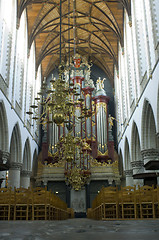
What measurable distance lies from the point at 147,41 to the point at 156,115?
3.82 meters

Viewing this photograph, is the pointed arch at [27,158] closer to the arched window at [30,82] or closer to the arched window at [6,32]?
the arched window at [30,82]

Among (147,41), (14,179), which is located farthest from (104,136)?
(147,41)

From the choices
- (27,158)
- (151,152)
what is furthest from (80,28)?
(151,152)

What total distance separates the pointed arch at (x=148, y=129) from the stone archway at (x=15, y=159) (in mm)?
7369

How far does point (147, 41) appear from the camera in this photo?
514 inches

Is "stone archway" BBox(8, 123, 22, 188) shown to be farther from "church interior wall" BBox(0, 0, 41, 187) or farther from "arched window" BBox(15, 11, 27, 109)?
"arched window" BBox(15, 11, 27, 109)

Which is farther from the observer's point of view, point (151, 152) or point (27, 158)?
point (27, 158)

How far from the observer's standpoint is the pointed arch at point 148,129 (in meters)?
14.0

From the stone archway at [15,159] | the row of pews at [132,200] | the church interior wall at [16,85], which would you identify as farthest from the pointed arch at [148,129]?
the stone archway at [15,159]

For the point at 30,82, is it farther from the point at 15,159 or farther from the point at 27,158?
the point at 15,159

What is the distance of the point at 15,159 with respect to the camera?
17703 millimetres

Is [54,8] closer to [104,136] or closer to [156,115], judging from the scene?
[104,136]

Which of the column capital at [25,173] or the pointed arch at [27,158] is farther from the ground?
the pointed arch at [27,158]

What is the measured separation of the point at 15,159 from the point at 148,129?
27.0 feet
